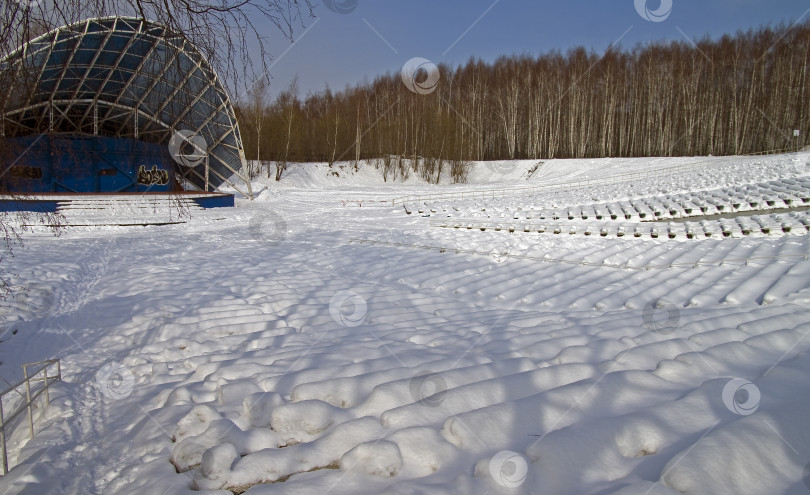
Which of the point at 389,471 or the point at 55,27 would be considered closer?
the point at 389,471

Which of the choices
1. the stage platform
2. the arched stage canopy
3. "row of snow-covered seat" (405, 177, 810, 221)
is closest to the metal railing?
the arched stage canopy

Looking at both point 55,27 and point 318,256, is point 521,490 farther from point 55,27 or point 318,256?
point 318,256

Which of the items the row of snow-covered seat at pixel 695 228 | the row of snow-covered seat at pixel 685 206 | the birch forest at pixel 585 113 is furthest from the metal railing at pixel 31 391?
the birch forest at pixel 585 113

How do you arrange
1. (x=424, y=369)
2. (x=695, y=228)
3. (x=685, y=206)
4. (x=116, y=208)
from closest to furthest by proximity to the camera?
(x=424, y=369) < (x=695, y=228) < (x=685, y=206) < (x=116, y=208)

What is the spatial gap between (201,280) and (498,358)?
6.28m

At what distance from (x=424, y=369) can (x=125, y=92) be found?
26.7 metres

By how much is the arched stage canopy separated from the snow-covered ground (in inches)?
90.4

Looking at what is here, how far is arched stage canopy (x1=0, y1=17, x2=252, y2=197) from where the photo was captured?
307 cm

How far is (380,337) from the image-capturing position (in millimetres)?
4840

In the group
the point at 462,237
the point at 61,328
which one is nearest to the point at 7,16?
the point at 61,328

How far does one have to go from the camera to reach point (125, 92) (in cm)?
2319

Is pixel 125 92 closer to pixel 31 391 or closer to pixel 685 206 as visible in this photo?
pixel 31 391

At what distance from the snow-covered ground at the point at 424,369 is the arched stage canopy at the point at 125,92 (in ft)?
7.53

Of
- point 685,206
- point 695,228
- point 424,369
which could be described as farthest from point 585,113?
point 424,369
